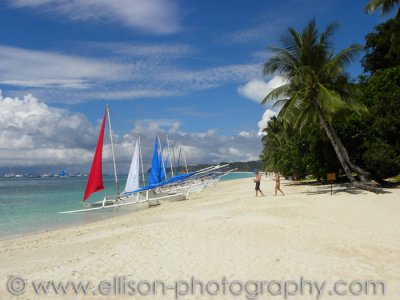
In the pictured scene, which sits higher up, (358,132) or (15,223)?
(358,132)

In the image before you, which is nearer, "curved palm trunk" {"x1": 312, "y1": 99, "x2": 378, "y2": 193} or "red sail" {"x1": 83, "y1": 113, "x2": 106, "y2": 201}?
"curved palm trunk" {"x1": 312, "y1": 99, "x2": 378, "y2": 193}

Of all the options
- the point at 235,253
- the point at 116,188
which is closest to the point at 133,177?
the point at 116,188

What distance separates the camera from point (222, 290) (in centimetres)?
675

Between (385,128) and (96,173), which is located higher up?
(385,128)

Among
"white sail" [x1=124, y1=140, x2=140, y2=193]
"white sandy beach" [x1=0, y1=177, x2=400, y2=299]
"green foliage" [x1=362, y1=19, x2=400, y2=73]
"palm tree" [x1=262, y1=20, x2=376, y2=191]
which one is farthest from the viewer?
"green foliage" [x1=362, y1=19, x2=400, y2=73]

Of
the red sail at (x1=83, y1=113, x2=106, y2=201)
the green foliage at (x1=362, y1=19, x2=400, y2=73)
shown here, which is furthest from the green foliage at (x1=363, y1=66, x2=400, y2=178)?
the red sail at (x1=83, y1=113, x2=106, y2=201)

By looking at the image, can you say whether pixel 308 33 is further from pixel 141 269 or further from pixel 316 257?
pixel 141 269

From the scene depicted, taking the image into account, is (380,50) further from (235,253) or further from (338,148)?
(235,253)

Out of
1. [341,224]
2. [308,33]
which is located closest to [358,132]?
[308,33]

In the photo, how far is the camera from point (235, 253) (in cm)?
905

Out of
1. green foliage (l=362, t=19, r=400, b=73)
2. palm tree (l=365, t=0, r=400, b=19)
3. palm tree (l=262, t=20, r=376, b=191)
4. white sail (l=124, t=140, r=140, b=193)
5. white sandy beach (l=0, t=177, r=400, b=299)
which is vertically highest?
green foliage (l=362, t=19, r=400, b=73)

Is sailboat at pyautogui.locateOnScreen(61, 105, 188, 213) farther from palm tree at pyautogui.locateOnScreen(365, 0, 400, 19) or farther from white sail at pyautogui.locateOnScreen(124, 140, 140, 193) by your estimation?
palm tree at pyautogui.locateOnScreen(365, 0, 400, 19)

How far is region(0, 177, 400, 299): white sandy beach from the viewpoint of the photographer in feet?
24.5

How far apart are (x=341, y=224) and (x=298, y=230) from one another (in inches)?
78.2
